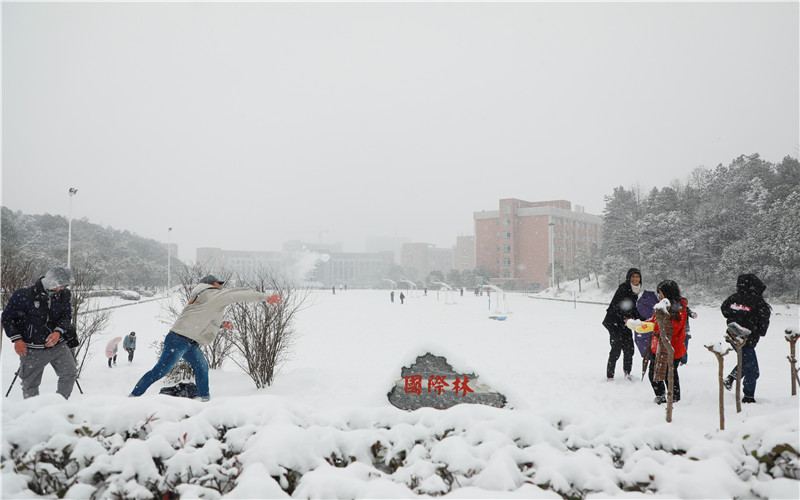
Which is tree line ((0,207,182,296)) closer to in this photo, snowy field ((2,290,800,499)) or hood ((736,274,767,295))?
snowy field ((2,290,800,499))

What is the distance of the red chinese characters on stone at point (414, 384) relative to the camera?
15.6 ft

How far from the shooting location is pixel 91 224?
7225cm

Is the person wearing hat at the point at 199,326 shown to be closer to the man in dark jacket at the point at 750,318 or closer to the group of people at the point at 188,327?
the group of people at the point at 188,327

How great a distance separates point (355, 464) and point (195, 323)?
2905 millimetres

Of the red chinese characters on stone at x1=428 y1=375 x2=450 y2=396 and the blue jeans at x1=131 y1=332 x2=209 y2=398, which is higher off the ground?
the blue jeans at x1=131 y1=332 x2=209 y2=398

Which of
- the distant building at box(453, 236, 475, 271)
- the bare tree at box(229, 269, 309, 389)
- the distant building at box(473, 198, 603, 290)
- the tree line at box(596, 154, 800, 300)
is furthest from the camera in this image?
the distant building at box(453, 236, 475, 271)

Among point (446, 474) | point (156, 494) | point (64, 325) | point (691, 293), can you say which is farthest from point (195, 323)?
point (691, 293)

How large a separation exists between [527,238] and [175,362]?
77.4 meters

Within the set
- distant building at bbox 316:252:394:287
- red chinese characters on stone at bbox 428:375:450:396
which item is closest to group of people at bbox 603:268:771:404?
red chinese characters on stone at bbox 428:375:450:396

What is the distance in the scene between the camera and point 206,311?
178 inches

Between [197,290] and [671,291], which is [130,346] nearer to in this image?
[197,290]

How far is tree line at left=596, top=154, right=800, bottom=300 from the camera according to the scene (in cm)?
2266

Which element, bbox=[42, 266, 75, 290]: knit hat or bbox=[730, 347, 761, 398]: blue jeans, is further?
bbox=[730, 347, 761, 398]: blue jeans

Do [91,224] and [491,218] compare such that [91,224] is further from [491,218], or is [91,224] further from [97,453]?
[97,453]
